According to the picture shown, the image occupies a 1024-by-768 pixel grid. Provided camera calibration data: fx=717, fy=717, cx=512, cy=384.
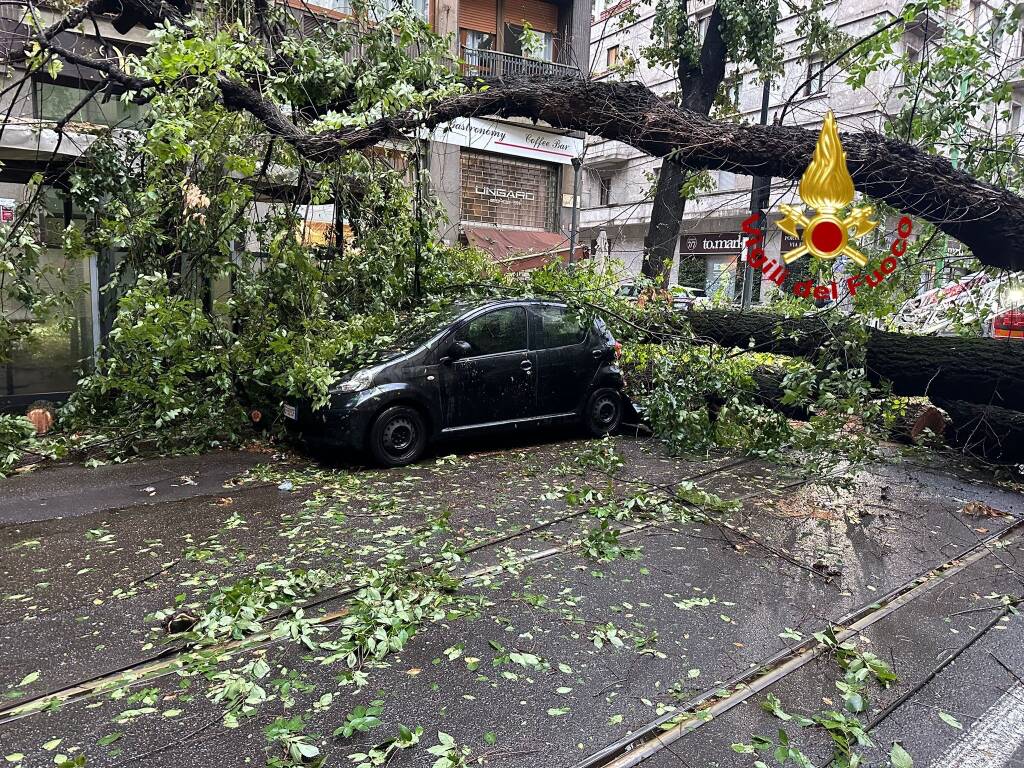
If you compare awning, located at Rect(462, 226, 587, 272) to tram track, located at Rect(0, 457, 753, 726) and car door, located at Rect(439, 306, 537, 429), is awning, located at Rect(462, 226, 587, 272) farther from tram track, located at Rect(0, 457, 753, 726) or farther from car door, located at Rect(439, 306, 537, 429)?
tram track, located at Rect(0, 457, 753, 726)

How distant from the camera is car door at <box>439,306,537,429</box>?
289 inches

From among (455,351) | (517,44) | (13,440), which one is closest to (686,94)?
(517,44)

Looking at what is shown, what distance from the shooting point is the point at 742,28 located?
10.8 meters

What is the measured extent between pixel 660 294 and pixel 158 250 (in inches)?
212

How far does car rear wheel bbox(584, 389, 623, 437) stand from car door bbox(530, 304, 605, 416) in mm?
166

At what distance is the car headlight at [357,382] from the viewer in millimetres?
Answer: 6785

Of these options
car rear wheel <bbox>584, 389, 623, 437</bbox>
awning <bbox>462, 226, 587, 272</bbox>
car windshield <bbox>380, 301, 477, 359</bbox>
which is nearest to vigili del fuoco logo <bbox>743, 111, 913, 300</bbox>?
car rear wheel <bbox>584, 389, 623, 437</bbox>

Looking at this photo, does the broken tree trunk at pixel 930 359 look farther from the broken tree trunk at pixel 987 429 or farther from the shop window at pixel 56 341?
the shop window at pixel 56 341

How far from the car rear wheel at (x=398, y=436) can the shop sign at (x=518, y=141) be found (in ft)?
26.2

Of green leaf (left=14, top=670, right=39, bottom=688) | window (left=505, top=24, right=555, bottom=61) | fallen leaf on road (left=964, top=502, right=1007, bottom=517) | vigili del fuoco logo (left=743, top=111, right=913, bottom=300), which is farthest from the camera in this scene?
window (left=505, top=24, right=555, bottom=61)

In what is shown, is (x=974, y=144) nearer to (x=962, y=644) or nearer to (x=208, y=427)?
(x=962, y=644)

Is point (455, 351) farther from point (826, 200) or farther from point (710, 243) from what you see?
point (710, 243)

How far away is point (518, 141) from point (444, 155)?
9.94 ft

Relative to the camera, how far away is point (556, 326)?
26.2 feet
